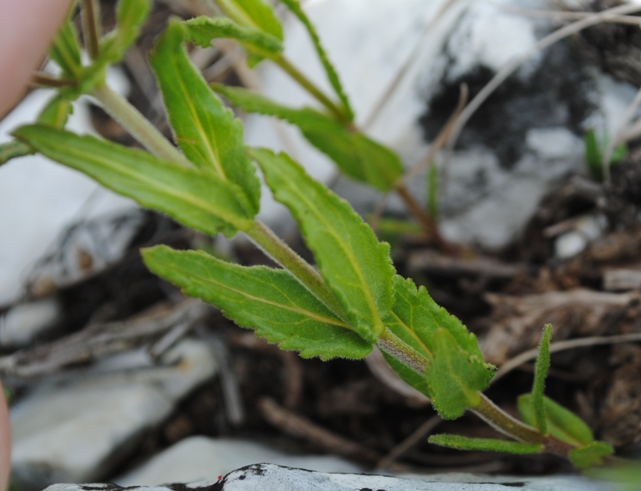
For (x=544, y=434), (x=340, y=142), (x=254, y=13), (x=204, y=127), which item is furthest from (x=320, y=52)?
(x=544, y=434)

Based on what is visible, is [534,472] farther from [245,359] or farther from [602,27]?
[602,27]

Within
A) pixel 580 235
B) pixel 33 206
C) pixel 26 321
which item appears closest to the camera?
pixel 580 235

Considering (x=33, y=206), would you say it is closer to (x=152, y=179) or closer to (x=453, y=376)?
(x=152, y=179)

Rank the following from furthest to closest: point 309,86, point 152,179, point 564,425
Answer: point 309,86
point 564,425
point 152,179

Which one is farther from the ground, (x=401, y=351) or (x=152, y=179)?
(x=152, y=179)

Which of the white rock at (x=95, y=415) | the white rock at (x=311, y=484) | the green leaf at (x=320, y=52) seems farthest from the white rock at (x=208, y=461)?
the green leaf at (x=320, y=52)

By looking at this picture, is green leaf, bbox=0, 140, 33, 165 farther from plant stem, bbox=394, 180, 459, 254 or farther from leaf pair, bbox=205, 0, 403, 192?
plant stem, bbox=394, 180, 459, 254

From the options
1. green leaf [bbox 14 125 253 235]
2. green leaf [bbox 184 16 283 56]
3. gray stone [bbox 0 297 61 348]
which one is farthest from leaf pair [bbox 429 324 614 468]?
gray stone [bbox 0 297 61 348]
